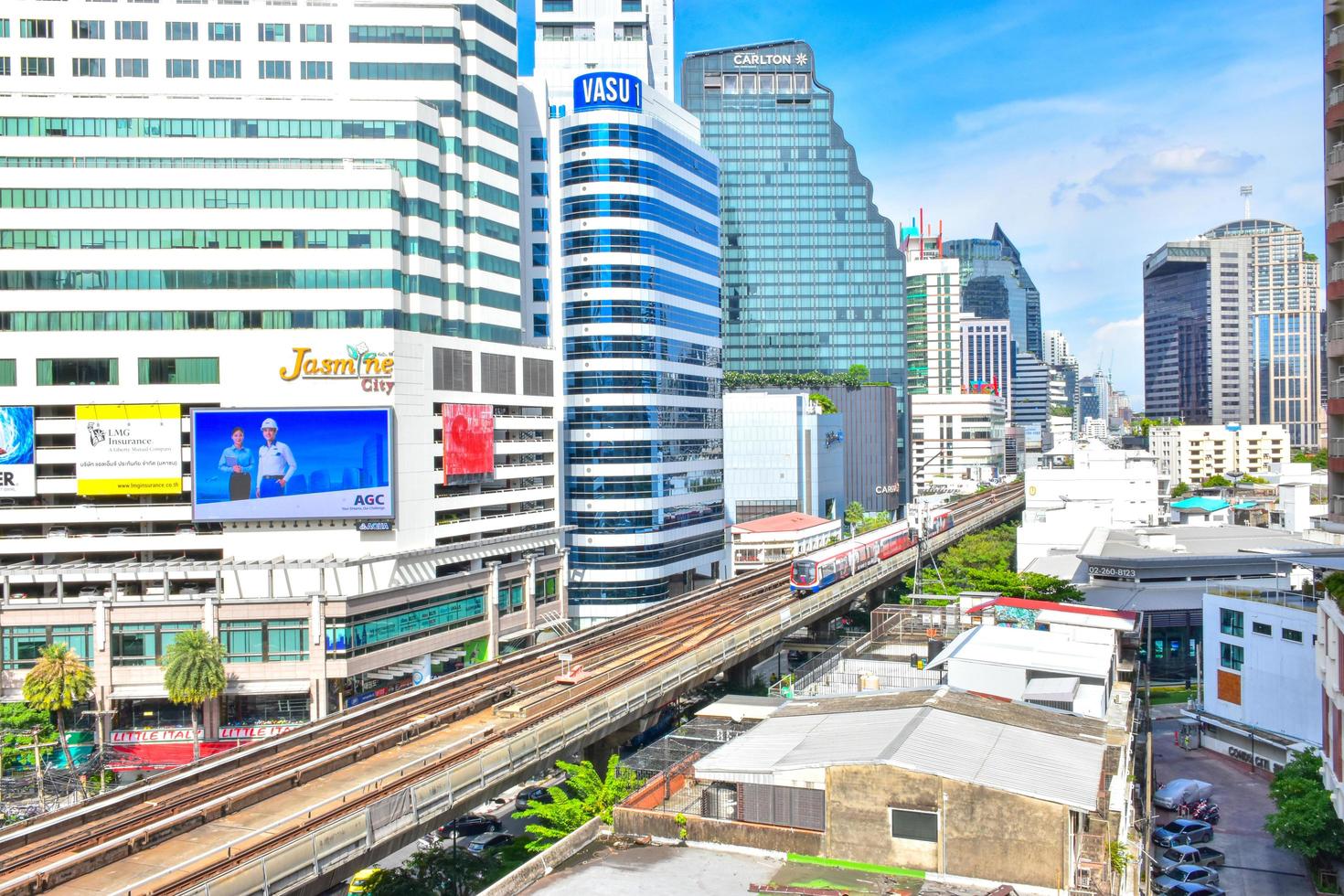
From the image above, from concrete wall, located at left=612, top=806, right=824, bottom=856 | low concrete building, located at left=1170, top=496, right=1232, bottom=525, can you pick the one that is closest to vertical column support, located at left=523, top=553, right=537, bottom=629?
concrete wall, located at left=612, top=806, right=824, bottom=856

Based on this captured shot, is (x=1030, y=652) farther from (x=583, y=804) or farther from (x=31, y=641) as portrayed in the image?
(x=31, y=641)

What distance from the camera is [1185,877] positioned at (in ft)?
146

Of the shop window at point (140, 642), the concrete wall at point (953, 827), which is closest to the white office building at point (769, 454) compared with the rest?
the shop window at point (140, 642)

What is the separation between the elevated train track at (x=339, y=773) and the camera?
101ft

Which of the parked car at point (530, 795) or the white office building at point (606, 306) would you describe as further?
the white office building at point (606, 306)

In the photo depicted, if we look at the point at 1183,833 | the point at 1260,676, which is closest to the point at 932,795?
the point at 1183,833

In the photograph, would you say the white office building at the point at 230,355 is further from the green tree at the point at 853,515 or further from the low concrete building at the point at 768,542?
the green tree at the point at 853,515

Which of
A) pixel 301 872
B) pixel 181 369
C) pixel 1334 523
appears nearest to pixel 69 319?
pixel 181 369

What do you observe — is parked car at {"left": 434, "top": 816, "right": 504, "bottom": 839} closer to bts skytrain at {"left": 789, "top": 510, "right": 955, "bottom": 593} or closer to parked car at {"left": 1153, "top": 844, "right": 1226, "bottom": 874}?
parked car at {"left": 1153, "top": 844, "right": 1226, "bottom": 874}

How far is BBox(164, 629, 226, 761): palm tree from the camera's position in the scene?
196 feet

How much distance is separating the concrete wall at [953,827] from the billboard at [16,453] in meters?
60.0

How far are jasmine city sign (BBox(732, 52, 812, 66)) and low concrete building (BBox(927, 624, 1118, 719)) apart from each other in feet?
542

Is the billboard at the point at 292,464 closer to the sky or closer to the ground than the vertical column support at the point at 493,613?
closer to the sky

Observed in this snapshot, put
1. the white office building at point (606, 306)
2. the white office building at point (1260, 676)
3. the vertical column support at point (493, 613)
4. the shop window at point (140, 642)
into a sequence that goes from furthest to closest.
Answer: the white office building at point (606, 306) < the vertical column support at point (493, 613) < the shop window at point (140, 642) < the white office building at point (1260, 676)
